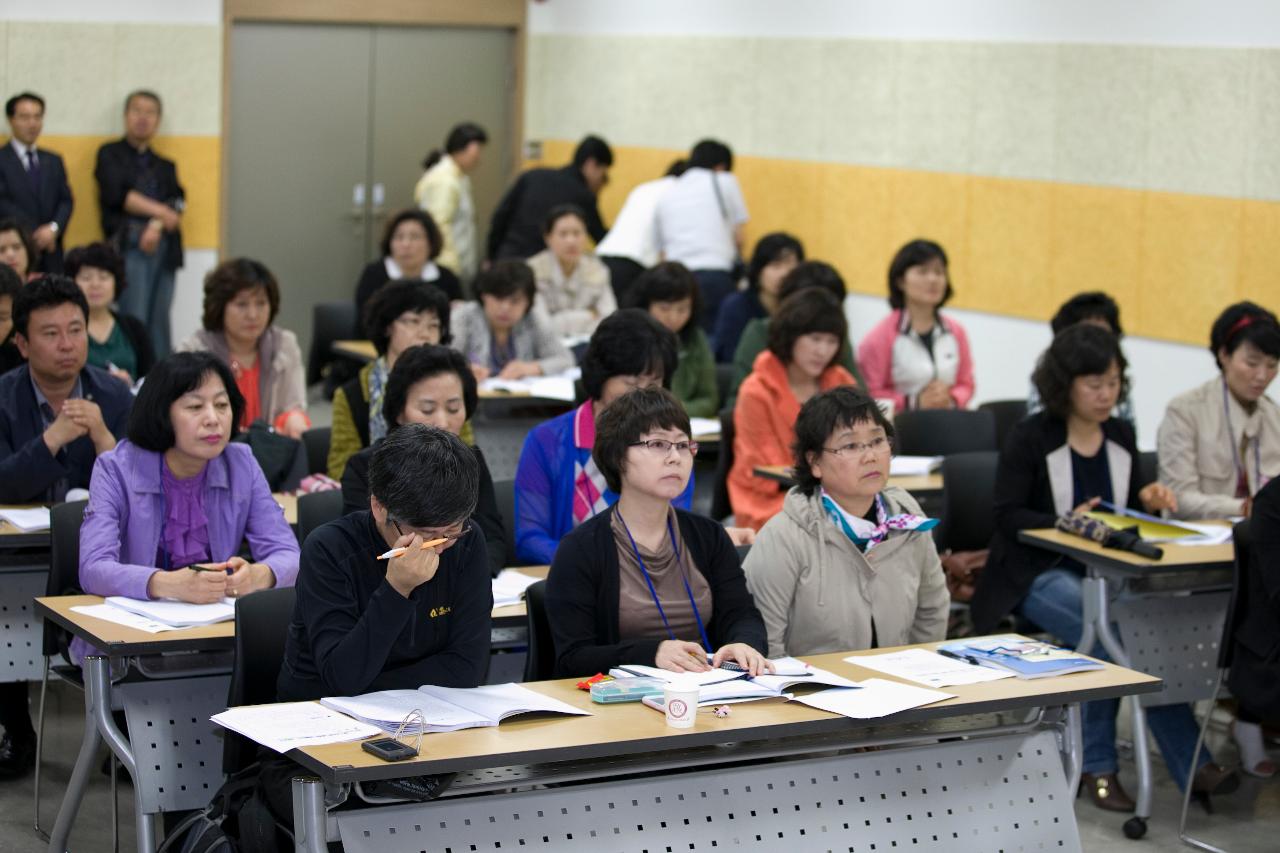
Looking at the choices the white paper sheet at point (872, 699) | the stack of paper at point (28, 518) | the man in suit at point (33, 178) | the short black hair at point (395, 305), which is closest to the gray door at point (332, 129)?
the man in suit at point (33, 178)

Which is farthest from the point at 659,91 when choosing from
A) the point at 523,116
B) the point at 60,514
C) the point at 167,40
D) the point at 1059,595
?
the point at 60,514

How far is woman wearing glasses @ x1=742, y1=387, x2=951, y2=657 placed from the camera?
423 cm

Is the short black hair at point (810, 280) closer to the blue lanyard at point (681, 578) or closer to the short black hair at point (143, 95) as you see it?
the blue lanyard at point (681, 578)

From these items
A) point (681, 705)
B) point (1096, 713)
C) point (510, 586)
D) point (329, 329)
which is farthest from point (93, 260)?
point (681, 705)

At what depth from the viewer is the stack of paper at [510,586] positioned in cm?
430

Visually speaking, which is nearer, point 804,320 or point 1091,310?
point 804,320

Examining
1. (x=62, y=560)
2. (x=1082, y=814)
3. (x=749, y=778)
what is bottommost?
(x=1082, y=814)

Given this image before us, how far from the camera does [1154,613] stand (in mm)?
5055

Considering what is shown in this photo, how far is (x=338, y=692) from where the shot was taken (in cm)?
341

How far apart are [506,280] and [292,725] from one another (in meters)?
4.41

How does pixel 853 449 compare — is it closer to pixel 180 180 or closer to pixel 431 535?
pixel 431 535

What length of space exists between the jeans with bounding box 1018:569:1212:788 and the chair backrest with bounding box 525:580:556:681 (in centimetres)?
189

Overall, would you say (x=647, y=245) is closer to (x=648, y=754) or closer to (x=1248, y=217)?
(x=1248, y=217)

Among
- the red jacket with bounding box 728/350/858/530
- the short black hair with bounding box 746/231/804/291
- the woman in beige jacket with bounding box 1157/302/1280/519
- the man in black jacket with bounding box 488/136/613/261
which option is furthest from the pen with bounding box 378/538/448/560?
the man in black jacket with bounding box 488/136/613/261
